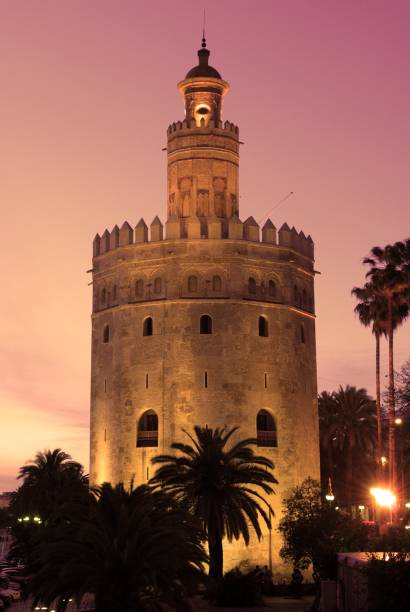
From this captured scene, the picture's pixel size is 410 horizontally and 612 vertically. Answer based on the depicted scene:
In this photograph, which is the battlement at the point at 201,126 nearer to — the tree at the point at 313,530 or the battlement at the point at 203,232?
the battlement at the point at 203,232

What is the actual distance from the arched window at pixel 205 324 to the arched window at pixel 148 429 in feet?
14.5

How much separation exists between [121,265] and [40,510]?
13970 millimetres

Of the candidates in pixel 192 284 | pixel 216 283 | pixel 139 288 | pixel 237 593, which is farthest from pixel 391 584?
pixel 139 288

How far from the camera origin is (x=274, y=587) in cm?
4153

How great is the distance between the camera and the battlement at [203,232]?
4550 cm

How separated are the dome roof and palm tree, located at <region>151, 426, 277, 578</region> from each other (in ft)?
65.9

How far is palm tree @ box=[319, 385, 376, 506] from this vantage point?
201 ft

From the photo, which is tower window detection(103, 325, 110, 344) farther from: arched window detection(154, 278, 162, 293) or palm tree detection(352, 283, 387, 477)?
palm tree detection(352, 283, 387, 477)

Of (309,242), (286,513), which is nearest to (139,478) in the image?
(286,513)

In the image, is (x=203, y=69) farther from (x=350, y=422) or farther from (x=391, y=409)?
(x=350, y=422)

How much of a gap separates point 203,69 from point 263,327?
45.6 feet

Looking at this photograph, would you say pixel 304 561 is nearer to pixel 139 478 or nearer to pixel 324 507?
pixel 324 507

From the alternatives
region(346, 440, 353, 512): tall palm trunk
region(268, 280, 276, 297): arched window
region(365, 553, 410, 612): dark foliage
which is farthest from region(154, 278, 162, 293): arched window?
region(365, 553, 410, 612): dark foliage

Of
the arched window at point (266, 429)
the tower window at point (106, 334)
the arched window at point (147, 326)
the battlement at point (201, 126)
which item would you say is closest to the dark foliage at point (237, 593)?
the arched window at point (266, 429)
